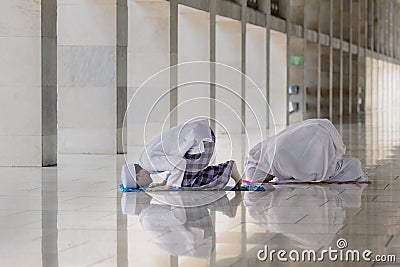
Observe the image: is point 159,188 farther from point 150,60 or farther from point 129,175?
point 150,60

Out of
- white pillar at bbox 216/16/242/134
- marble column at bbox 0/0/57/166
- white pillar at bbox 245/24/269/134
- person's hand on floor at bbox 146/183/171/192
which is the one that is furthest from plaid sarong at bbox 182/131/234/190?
white pillar at bbox 245/24/269/134

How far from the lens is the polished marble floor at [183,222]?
793 centimetres

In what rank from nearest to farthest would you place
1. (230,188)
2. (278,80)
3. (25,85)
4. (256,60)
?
(230,188)
(25,85)
(256,60)
(278,80)

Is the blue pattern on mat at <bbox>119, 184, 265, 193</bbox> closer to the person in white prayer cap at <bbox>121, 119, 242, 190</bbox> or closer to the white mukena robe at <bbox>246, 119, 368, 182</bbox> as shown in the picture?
the person in white prayer cap at <bbox>121, 119, 242, 190</bbox>

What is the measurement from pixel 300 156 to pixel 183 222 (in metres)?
4.45

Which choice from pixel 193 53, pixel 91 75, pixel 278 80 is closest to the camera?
pixel 91 75

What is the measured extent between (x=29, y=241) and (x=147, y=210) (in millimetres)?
2479

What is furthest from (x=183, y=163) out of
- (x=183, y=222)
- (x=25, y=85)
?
(x=25, y=85)

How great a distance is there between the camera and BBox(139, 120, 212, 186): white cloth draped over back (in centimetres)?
1248

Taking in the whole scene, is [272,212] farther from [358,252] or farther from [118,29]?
[118,29]

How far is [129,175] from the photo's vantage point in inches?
510

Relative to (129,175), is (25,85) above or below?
above

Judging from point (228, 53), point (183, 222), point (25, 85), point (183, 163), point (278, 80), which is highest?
point (228, 53)

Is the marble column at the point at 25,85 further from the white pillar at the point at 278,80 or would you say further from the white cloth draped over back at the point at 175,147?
the white pillar at the point at 278,80
